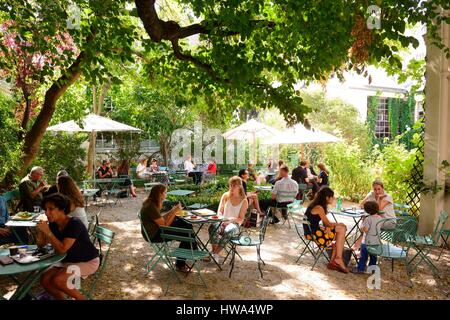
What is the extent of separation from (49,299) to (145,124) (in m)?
15.9

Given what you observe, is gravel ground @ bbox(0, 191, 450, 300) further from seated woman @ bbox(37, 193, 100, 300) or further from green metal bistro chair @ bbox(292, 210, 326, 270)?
seated woman @ bbox(37, 193, 100, 300)

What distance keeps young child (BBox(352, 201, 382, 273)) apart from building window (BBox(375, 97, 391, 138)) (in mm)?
18869

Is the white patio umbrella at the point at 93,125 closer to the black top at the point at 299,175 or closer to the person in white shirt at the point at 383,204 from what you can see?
the black top at the point at 299,175

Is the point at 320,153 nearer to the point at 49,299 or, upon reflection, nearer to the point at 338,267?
the point at 338,267

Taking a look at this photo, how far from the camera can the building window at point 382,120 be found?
78.7 feet

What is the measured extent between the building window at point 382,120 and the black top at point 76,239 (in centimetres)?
2211

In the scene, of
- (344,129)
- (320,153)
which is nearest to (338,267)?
(320,153)

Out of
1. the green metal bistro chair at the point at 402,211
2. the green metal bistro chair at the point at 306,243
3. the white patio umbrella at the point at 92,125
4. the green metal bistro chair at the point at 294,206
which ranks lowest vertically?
the green metal bistro chair at the point at 306,243

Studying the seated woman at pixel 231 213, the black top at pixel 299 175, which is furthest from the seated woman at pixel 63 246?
the black top at pixel 299 175

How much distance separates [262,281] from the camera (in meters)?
5.99

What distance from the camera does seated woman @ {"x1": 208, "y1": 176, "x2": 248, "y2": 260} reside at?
21.7ft

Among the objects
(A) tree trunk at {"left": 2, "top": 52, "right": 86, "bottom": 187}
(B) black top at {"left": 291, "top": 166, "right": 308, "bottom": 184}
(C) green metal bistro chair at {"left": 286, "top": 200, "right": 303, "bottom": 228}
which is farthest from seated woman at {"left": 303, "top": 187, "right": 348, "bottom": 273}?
(A) tree trunk at {"left": 2, "top": 52, "right": 86, "bottom": 187}

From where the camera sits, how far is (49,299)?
4.43 meters

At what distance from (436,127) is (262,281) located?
17.2 feet
